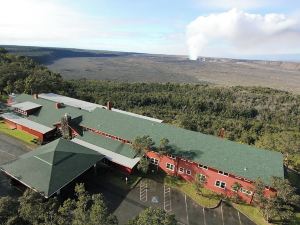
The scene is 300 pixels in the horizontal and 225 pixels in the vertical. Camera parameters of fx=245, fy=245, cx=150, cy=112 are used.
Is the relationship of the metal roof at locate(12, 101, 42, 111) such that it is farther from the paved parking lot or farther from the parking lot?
the paved parking lot

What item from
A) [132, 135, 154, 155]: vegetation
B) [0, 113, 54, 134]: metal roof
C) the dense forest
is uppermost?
[132, 135, 154, 155]: vegetation

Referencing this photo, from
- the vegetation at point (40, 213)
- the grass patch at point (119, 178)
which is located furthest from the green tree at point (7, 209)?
the grass patch at point (119, 178)

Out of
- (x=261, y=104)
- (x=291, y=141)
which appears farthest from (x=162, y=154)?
(x=261, y=104)

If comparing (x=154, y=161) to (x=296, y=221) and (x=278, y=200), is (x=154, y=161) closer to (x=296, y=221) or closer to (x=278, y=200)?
(x=278, y=200)

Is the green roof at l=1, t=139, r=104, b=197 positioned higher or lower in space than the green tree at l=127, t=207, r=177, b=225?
lower

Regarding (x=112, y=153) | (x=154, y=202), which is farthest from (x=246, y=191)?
(x=112, y=153)

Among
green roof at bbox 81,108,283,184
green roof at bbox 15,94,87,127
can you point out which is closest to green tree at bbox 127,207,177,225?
green roof at bbox 81,108,283,184
